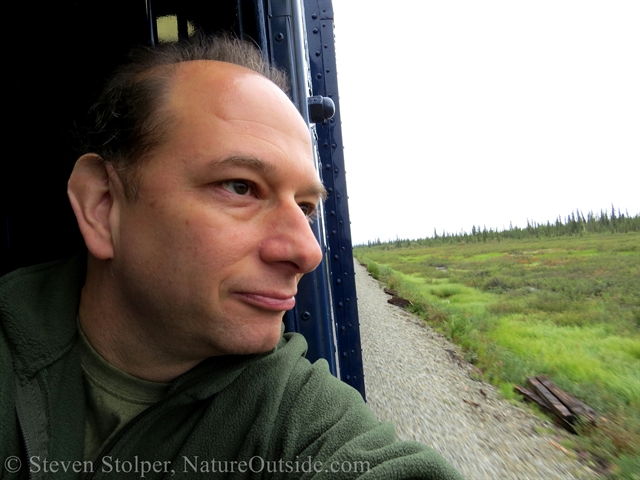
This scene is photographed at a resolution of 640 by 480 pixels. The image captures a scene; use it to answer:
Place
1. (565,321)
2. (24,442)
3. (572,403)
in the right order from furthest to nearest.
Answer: (565,321) → (572,403) → (24,442)

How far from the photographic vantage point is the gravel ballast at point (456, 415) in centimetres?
405

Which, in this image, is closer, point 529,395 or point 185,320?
point 185,320

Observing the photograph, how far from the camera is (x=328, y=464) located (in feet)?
2.26

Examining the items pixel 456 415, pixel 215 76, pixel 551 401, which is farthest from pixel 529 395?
pixel 215 76

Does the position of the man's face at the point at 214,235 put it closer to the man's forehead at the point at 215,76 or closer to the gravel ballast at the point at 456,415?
the man's forehead at the point at 215,76

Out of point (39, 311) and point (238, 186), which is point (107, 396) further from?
point (238, 186)

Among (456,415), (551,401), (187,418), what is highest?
(187,418)

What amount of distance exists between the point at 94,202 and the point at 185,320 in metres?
0.39

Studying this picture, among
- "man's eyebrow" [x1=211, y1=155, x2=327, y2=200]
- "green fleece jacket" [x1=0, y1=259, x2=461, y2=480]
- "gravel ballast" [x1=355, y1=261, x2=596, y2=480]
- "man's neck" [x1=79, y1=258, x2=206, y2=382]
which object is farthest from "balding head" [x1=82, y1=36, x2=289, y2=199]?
"gravel ballast" [x1=355, y1=261, x2=596, y2=480]

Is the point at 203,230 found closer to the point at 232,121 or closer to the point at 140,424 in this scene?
the point at 232,121

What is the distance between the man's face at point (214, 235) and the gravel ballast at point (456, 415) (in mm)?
3980

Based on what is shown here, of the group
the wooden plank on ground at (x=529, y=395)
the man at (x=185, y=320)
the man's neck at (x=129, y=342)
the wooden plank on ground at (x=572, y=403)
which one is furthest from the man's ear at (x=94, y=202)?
the wooden plank on ground at (x=529, y=395)

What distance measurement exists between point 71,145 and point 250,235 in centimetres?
118

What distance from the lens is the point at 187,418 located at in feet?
2.87
